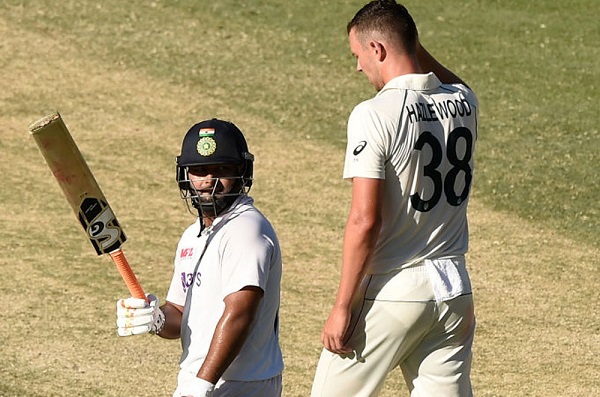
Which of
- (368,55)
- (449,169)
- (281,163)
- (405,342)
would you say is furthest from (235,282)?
(281,163)

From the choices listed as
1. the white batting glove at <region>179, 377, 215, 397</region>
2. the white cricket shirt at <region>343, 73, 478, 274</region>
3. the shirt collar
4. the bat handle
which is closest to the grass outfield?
the bat handle

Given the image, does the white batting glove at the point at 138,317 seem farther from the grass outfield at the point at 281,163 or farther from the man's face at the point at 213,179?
the grass outfield at the point at 281,163

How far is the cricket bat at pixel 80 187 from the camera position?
16.4 ft

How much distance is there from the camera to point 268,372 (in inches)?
188

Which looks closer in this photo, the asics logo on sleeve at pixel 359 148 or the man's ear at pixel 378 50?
the asics logo on sleeve at pixel 359 148

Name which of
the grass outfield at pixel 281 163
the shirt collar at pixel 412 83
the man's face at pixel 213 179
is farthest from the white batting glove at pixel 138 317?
the grass outfield at pixel 281 163

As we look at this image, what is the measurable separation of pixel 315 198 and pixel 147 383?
512 cm

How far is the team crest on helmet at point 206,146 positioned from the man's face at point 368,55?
32.4 inches

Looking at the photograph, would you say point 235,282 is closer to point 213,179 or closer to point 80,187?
point 213,179

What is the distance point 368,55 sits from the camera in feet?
17.2

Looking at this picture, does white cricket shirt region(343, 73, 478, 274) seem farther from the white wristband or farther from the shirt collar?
the white wristband

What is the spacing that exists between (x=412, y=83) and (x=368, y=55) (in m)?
0.24

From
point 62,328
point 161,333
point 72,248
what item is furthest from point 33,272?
point 161,333

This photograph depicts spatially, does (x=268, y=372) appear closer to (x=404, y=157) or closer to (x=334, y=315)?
(x=334, y=315)
